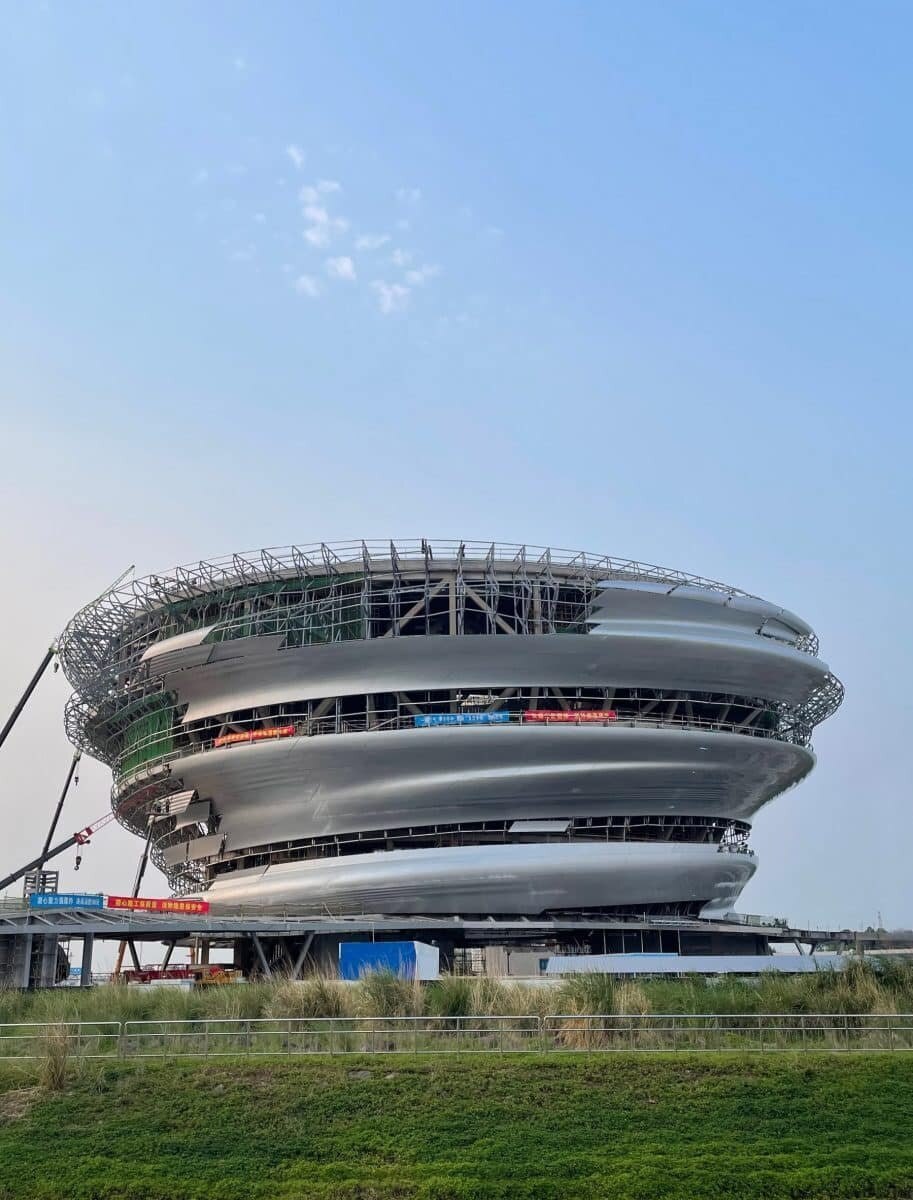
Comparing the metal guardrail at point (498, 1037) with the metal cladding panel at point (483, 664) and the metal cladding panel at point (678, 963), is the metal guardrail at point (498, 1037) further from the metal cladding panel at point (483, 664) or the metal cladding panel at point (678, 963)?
the metal cladding panel at point (483, 664)

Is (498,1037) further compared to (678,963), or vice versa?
(678,963)

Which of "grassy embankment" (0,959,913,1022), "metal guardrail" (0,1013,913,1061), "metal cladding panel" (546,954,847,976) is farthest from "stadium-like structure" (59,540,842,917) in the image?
"metal guardrail" (0,1013,913,1061)

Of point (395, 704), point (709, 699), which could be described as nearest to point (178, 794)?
point (395, 704)

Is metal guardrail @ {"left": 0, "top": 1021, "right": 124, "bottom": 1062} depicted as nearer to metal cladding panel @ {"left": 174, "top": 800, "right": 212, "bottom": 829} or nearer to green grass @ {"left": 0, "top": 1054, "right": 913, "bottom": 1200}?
green grass @ {"left": 0, "top": 1054, "right": 913, "bottom": 1200}

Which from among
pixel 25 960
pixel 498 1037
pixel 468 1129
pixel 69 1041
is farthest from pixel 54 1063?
pixel 25 960

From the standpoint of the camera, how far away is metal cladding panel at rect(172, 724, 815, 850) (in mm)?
61188

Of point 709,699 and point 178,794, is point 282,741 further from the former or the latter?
point 709,699

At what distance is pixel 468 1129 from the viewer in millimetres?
17219

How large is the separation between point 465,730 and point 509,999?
35.8 m

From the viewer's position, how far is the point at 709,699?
2635 inches

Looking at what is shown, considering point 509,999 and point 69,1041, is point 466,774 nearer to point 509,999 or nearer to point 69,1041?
point 509,999

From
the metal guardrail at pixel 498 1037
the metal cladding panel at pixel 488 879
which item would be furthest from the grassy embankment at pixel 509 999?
the metal cladding panel at pixel 488 879

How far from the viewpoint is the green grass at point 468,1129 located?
50.2 feet

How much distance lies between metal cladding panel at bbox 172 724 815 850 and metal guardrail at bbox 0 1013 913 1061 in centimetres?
3738
